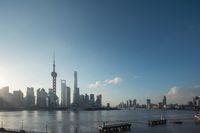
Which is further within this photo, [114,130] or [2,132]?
[114,130]

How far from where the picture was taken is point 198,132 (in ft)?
411

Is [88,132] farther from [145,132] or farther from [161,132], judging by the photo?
[161,132]

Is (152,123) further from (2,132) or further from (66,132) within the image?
(2,132)

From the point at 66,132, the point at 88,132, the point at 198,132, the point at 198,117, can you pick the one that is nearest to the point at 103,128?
the point at 88,132

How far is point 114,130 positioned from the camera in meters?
128

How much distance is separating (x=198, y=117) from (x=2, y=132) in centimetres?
14807

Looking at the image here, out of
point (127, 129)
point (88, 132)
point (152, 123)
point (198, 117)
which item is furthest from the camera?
point (198, 117)

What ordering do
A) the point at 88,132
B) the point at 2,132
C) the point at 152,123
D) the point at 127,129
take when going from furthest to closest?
1. the point at 152,123
2. the point at 127,129
3. the point at 88,132
4. the point at 2,132

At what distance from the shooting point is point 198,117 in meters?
200

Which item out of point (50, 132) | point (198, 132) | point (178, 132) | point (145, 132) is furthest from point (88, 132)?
point (198, 132)

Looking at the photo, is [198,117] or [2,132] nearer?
[2,132]

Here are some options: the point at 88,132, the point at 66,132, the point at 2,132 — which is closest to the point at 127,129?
the point at 88,132

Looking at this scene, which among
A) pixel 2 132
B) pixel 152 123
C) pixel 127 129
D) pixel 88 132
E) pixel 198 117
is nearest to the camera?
pixel 2 132

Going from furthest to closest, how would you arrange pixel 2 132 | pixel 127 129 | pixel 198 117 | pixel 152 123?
pixel 198 117 < pixel 152 123 < pixel 127 129 < pixel 2 132
